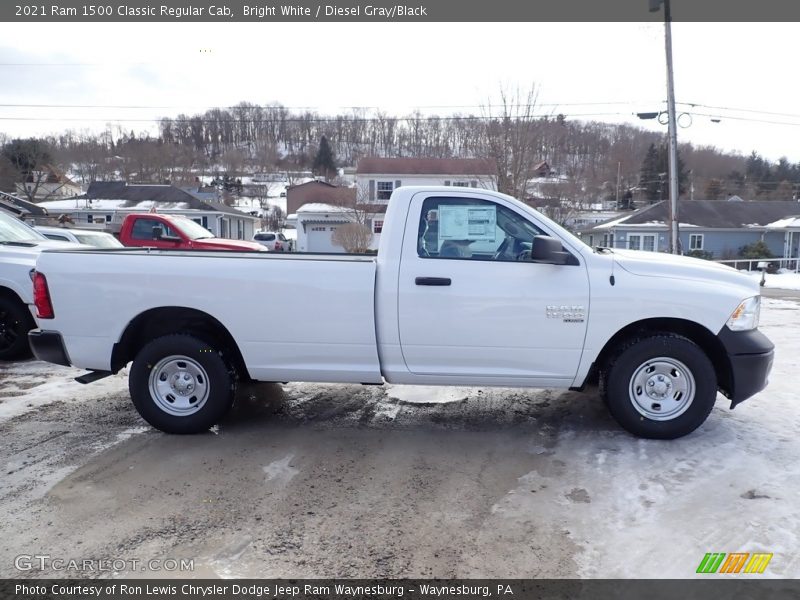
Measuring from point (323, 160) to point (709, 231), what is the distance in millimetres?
70374

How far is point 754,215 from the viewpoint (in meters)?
45.7

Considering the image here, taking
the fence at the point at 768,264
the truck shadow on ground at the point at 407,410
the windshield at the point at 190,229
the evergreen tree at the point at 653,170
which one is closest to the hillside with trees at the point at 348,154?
the evergreen tree at the point at 653,170

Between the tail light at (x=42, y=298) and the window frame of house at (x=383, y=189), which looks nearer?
the tail light at (x=42, y=298)

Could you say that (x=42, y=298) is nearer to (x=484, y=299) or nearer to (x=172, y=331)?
(x=172, y=331)

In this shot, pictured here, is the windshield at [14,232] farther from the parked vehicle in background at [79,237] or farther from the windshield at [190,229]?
the windshield at [190,229]

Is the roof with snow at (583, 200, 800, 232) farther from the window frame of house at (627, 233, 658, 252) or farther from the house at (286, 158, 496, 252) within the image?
the house at (286, 158, 496, 252)

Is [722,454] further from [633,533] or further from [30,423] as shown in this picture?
[30,423]

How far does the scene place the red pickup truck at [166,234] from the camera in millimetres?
12797

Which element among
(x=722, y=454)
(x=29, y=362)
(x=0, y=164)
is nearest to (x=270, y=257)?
(x=722, y=454)

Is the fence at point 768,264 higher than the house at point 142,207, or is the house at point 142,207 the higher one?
the house at point 142,207

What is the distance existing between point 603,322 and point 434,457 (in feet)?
5.45

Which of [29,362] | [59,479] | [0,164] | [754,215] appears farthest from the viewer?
[0,164]

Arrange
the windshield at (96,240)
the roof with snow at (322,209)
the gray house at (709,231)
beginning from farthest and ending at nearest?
the roof with snow at (322,209)
the gray house at (709,231)
the windshield at (96,240)

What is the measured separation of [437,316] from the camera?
459 centimetres
